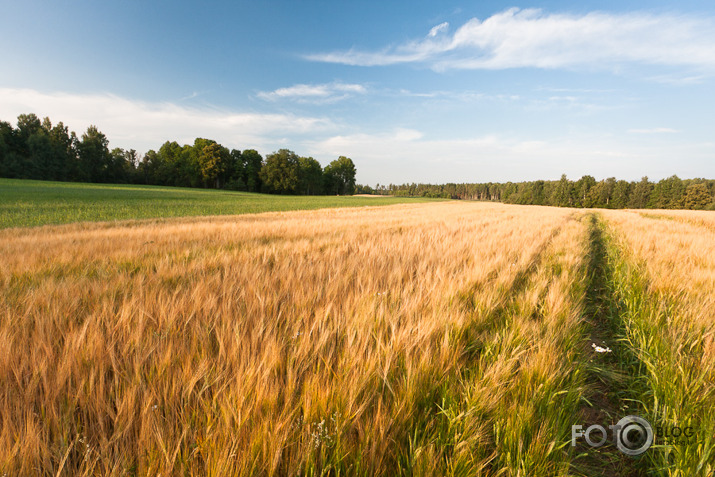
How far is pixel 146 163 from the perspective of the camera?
69.9m

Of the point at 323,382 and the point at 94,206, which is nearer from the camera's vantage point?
the point at 323,382

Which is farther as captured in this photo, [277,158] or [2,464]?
[277,158]

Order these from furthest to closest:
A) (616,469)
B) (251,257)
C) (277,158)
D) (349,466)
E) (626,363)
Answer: (277,158) < (251,257) < (626,363) < (616,469) < (349,466)

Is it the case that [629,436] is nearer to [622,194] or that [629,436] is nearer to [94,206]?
[94,206]

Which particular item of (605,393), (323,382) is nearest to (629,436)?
(605,393)

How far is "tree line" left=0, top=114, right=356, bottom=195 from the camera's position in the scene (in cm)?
5522

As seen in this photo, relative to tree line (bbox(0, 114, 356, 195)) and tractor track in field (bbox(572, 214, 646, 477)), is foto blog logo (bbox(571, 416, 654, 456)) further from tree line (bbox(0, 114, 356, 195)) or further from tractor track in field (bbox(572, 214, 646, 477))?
tree line (bbox(0, 114, 356, 195))

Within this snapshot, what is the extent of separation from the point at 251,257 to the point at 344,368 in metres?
2.40

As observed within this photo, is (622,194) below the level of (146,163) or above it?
below

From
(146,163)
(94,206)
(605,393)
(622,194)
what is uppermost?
(146,163)

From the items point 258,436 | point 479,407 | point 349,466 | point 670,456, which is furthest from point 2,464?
point 670,456

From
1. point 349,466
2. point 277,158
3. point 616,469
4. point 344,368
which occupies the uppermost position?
point 277,158

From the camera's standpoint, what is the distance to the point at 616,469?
3.63 feet

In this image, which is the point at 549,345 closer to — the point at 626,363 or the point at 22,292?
the point at 626,363
